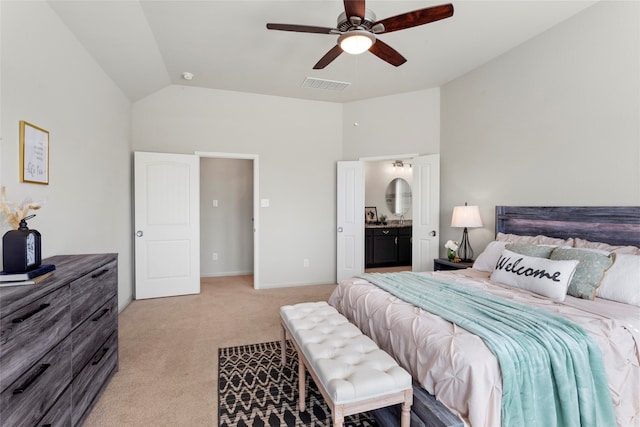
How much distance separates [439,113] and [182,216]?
12.9ft

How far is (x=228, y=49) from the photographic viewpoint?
340 cm

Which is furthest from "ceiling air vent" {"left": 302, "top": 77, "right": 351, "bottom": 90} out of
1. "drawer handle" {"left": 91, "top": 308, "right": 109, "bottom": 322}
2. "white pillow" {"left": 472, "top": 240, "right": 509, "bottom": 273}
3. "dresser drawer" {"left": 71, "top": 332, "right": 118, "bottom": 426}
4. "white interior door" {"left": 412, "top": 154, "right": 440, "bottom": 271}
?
"dresser drawer" {"left": 71, "top": 332, "right": 118, "bottom": 426}

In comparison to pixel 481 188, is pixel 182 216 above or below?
below

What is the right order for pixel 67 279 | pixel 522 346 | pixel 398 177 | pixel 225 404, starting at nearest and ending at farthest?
pixel 522 346 → pixel 67 279 → pixel 225 404 → pixel 398 177

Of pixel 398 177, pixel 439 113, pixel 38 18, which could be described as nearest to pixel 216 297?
pixel 38 18

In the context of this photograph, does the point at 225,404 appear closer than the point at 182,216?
Yes

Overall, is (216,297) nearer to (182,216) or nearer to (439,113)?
(182,216)

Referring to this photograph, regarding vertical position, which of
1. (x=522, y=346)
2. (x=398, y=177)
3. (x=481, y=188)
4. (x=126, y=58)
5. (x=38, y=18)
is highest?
(x=126, y=58)

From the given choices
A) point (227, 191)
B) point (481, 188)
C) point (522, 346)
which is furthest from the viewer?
point (227, 191)

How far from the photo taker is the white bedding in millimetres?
1384

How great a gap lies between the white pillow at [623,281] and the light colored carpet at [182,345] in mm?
2624

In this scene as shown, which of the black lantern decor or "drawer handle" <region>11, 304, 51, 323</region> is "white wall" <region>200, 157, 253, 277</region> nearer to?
the black lantern decor

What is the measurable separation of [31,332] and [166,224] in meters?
3.21

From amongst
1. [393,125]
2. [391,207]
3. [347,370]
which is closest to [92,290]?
[347,370]
